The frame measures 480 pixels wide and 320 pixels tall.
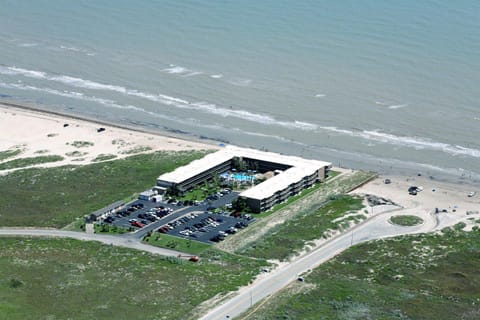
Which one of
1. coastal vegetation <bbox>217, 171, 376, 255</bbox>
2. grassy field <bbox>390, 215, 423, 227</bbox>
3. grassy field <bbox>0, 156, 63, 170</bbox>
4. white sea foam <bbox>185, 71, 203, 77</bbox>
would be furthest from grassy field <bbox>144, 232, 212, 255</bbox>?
white sea foam <bbox>185, 71, 203, 77</bbox>

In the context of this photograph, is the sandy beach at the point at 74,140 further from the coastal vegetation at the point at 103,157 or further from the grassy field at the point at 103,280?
the grassy field at the point at 103,280

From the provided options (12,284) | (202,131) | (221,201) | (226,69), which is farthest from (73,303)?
(226,69)

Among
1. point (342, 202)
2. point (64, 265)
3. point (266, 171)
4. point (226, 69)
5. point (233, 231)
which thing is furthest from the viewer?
point (226, 69)

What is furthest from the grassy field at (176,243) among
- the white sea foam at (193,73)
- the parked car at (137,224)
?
the white sea foam at (193,73)

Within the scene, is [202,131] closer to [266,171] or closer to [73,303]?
[266,171]

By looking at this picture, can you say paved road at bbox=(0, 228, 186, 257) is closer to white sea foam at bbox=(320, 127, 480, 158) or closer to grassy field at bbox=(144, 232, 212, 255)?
grassy field at bbox=(144, 232, 212, 255)

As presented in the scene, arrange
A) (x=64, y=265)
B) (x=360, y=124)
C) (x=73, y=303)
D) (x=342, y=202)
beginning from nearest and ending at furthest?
(x=73, y=303), (x=64, y=265), (x=342, y=202), (x=360, y=124)
